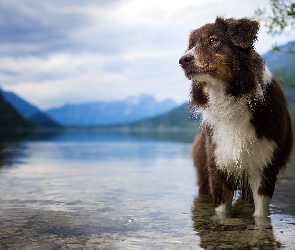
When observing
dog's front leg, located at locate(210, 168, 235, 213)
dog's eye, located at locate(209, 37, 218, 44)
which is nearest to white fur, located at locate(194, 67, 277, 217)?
dog's front leg, located at locate(210, 168, 235, 213)

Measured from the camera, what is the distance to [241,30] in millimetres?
4801

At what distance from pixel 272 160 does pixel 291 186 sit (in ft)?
11.1

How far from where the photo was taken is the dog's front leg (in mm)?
5547

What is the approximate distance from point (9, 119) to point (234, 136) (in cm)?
11672

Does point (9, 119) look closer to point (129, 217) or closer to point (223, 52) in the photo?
point (129, 217)

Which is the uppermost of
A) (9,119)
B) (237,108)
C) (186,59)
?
(9,119)

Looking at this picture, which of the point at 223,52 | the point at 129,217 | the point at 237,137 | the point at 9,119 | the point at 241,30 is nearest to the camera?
the point at 223,52

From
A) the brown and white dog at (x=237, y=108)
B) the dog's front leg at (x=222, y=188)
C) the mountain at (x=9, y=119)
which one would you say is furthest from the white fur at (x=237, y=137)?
the mountain at (x=9, y=119)

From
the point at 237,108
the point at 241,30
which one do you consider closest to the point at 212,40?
the point at 241,30

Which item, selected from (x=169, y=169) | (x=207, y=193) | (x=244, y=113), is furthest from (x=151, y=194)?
(x=169, y=169)

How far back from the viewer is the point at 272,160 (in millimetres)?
5188

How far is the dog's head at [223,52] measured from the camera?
4.62 metres

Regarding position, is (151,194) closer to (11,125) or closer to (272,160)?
(272,160)

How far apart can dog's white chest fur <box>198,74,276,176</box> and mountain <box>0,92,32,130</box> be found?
111 metres
